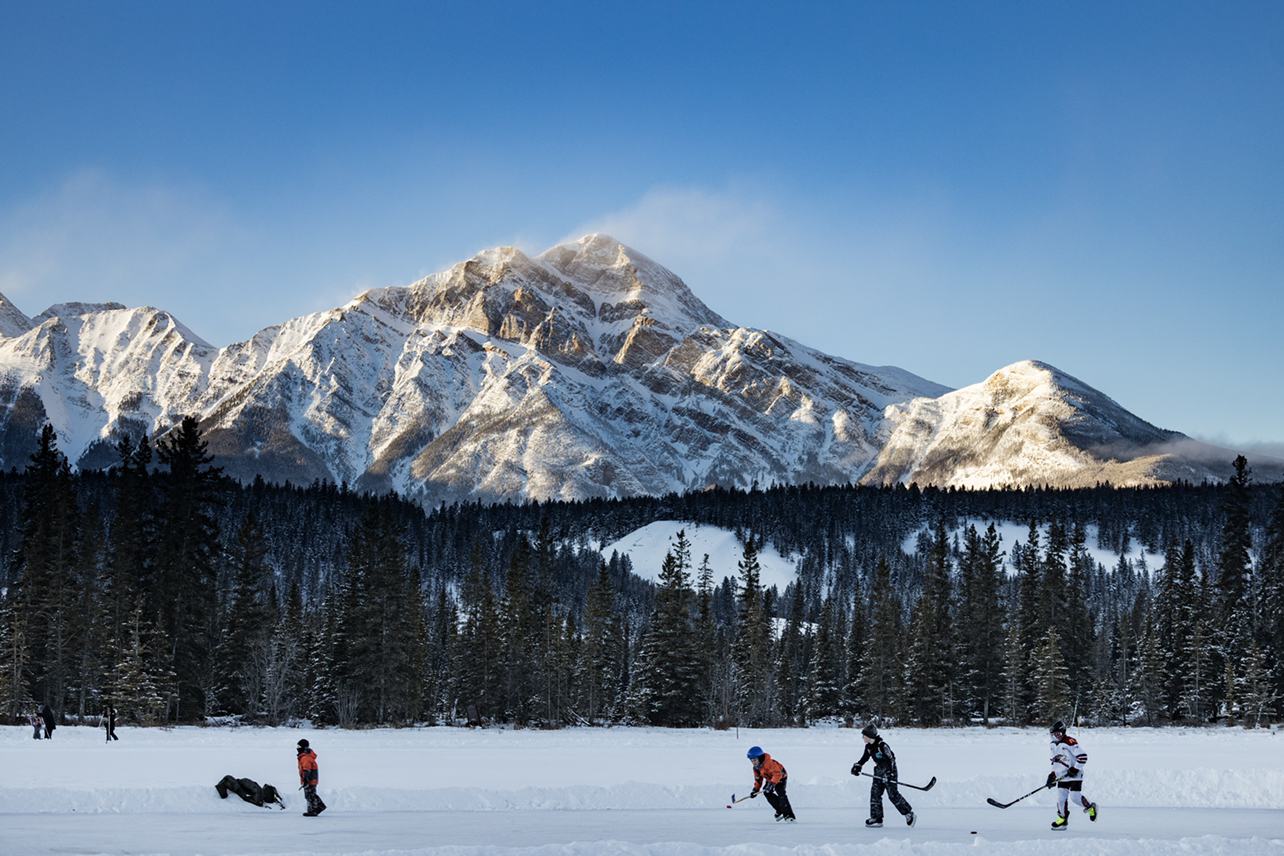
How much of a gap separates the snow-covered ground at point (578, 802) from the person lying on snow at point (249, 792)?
0.98 feet

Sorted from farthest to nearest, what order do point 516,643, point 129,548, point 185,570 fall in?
point 516,643 < point 129,548 < point 185,570

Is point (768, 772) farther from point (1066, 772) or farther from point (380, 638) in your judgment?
point (380, 638)

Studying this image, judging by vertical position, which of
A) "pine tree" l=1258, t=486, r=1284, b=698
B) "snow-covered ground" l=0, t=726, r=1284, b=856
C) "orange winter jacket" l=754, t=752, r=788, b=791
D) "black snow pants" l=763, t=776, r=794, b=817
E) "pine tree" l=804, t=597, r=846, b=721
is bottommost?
"pine tree" l=804, t=597, r=846, b=721

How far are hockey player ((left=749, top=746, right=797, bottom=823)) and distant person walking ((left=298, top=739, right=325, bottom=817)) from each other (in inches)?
361

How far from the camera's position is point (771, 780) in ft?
70.9

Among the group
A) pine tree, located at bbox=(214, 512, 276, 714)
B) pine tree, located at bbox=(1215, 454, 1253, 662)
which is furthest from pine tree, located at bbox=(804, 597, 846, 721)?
pine tree, located at bbox=(214, 512, 276, 714)

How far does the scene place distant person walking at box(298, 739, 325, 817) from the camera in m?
21.7

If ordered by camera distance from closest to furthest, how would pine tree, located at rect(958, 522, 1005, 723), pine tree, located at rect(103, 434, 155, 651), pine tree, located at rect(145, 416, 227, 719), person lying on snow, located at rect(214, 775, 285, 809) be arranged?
person lying on snow, located at rect(214, 775, 285, 809), pine tree, located at rect(145, 416, 227, 719), pine tree, located at rect(103, 434, 155, 651), pine tree, located at rect(958, 522, 1005, 723)

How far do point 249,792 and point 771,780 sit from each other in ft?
37.9

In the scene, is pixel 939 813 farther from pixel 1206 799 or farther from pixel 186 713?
pixel 186 713

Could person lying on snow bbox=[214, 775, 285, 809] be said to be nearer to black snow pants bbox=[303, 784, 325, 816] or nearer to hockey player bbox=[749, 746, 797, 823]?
black snow pants bbox=[303, 784, 325, 816]

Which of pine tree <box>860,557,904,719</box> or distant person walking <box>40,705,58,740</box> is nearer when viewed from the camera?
distant person walking <box>40,705,58,740</box>

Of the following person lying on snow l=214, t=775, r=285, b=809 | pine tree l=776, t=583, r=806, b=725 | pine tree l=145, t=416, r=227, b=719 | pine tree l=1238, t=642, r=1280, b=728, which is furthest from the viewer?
pine tree l=776, t=583, r=806, b=725

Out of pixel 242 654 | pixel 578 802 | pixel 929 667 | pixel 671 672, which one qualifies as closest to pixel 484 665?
pixel 671 672
